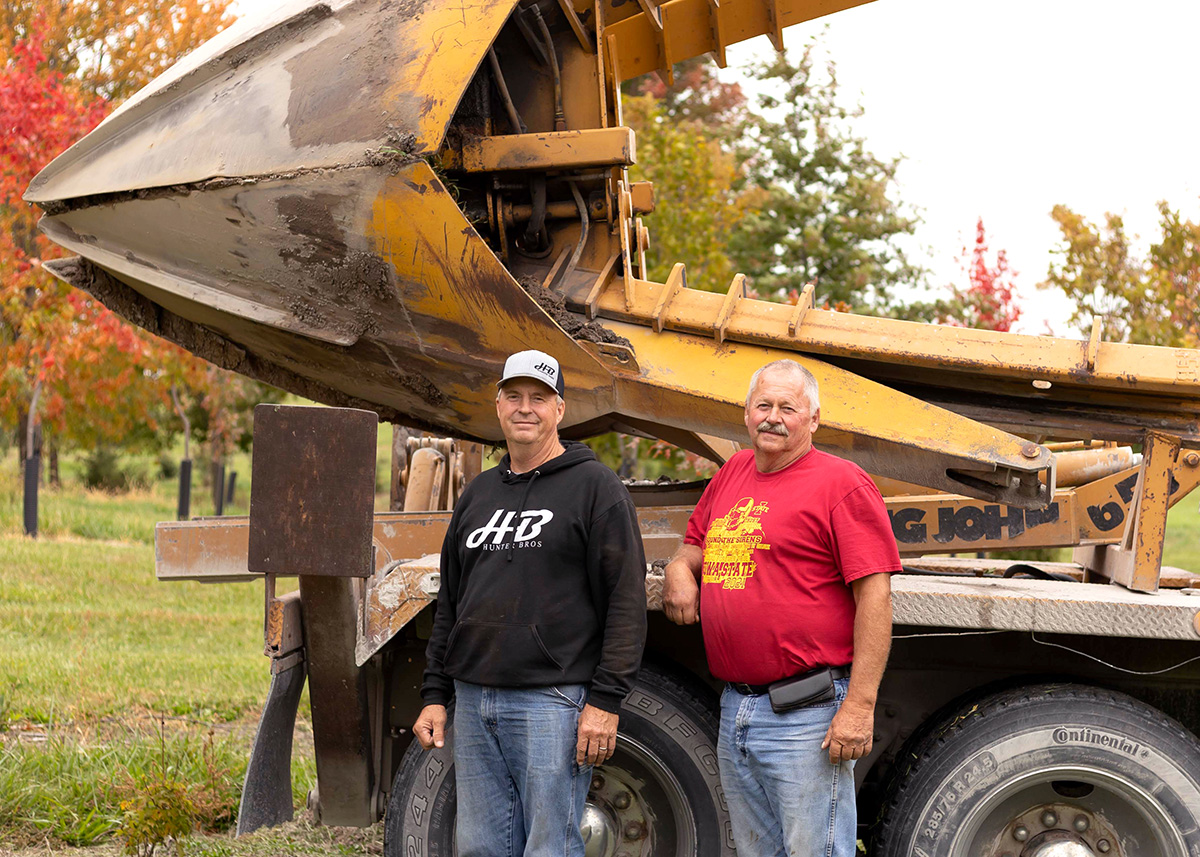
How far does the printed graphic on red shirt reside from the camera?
10.9 feet

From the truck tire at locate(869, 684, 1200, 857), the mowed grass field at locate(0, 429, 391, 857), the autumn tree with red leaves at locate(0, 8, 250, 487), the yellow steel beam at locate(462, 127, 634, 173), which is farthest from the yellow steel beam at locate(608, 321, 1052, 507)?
the autumn tree with red leaves at locate(0, 8, 250, 487)

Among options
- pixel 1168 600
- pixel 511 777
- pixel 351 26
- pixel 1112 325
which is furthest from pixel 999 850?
pixel 1112 325

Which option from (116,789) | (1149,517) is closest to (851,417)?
(1149,517)

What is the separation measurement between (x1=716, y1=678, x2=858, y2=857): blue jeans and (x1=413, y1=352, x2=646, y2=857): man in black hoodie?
0.36 m

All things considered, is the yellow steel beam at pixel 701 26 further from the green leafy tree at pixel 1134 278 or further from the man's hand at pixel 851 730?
the green leafy tree at pixel 1134 278

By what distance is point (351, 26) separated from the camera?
4.22 meters

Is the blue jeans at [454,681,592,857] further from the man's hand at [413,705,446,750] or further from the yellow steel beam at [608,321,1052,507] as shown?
the yellow steel beam at [608,321,1052,507]

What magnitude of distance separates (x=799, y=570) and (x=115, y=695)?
225 inches

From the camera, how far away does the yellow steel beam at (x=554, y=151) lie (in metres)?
4.36

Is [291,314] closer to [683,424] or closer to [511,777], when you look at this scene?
[683,424]

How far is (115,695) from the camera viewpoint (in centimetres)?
751

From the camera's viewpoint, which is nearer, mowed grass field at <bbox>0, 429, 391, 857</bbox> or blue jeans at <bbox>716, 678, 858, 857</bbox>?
blue jeans at <bbox>716, 678, 858, 857</bbox>

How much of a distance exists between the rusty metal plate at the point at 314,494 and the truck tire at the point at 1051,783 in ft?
6.34

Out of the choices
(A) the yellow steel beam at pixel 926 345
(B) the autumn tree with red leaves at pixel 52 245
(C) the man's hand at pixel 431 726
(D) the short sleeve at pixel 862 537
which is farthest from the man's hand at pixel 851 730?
(B) the autumn tree with red leaves at pixel 52 245
